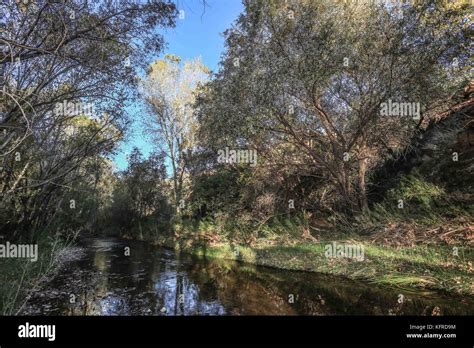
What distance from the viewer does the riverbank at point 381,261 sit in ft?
31.1

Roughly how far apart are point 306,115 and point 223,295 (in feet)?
27.5

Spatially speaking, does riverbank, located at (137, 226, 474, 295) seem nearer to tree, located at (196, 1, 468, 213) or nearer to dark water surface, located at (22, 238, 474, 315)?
dark water surface, located at (22, 238, 474, 315)

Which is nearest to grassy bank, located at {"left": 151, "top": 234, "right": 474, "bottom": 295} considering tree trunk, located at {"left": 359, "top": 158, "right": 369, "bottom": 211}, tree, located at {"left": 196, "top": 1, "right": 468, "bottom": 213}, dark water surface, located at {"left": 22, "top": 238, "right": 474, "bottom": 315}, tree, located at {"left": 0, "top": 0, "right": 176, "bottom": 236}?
Result: dark water surface, located at {"left": 22, "top": 238, "right": 474, "bottom": 315}

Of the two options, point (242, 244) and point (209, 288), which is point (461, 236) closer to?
point (209, 288)

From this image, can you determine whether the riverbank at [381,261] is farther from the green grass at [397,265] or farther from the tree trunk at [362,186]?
the tree trunk at [362,186]

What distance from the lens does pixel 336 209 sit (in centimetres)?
1811

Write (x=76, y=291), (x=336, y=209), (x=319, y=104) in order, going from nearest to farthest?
(x=76, y=291) → (x=319, y=104) → (x=336, y=209)

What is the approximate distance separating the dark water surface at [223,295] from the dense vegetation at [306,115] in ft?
3.63

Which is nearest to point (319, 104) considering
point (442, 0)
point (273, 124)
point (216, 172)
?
point (273, 124)

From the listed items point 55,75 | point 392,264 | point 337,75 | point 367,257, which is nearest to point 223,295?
point 367,257

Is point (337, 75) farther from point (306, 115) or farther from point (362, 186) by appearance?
point (362, 186)

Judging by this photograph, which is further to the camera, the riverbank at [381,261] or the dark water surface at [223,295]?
the riverbank at [381,261]

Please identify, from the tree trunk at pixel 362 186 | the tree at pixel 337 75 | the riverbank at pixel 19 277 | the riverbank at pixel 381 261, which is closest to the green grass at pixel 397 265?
the riverbank at pixel 381 261

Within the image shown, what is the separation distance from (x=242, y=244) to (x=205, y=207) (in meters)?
8.68
